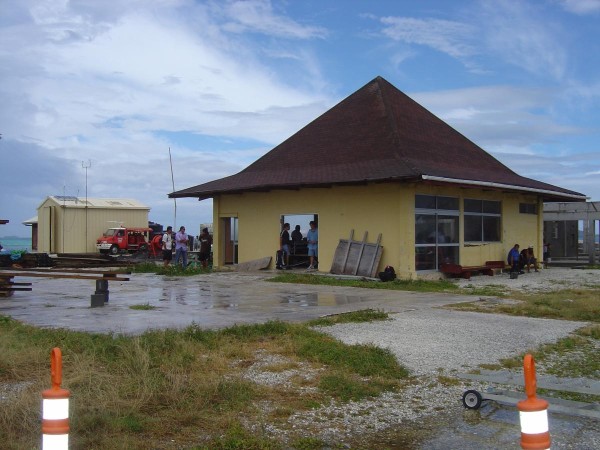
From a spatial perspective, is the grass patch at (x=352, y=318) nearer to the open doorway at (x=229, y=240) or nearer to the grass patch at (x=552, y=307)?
the grass patch at (x=552, y=307)

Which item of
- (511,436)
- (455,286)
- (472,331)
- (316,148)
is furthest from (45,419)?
(316,148)

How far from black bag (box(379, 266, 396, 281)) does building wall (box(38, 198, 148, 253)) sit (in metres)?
27.1

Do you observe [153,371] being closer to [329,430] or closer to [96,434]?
[96,434]

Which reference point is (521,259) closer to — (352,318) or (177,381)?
(352,318)

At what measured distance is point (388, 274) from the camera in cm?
2033

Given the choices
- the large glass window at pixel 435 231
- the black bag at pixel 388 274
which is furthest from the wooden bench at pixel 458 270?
the black bag at pixel 388 274

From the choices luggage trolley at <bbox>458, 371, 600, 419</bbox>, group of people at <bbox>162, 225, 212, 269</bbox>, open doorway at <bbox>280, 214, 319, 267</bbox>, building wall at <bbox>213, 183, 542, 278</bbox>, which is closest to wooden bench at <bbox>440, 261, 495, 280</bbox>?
building wall at <bbox>213, 183, 542, 278</bbox>

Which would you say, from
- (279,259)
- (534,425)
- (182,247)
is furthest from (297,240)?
(534,425)

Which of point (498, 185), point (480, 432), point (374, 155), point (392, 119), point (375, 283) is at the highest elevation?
point (392, 119)

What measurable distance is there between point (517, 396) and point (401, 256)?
14602 mm

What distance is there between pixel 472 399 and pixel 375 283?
13.2 metres

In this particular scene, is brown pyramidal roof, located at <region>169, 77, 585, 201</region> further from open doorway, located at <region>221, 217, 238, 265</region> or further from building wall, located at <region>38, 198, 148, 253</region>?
building wall, located at <region>38, 198, 148, 253</region>

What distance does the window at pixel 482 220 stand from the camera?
23.7 m

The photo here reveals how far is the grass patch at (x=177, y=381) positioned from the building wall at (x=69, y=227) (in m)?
33.3
